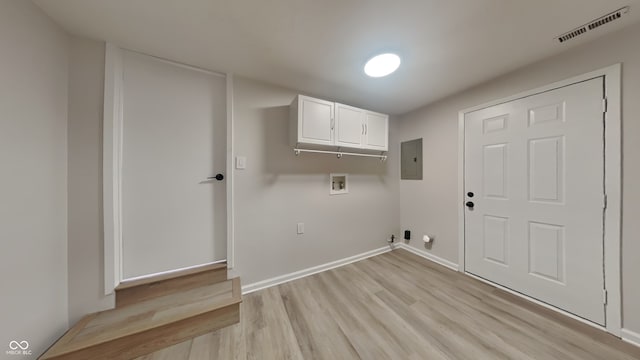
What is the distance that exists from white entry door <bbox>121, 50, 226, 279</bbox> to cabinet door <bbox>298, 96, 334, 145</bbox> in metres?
0.80

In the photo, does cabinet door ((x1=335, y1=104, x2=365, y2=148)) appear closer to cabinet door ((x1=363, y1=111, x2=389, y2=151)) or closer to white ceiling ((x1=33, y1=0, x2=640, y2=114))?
cabinet door ((x1=363, y1=111, x2=389, y2=151))

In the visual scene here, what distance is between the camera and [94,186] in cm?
143

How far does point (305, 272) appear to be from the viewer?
7.41ft

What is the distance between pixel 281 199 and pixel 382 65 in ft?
5.48

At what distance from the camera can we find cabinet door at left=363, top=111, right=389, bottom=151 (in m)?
2.38

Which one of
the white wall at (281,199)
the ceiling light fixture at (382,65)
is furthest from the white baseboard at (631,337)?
the ceiling light fixture at (382,65)

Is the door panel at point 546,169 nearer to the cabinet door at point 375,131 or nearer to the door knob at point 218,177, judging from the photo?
the cabinet door at point 375,131

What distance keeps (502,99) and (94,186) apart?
147 inches

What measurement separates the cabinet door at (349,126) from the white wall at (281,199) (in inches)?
13.4

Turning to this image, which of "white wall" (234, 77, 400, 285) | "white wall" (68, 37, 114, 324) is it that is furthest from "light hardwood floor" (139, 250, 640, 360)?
"white wall" (68, 37, 114, 324)

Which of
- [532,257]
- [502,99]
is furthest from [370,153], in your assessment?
[532,257]

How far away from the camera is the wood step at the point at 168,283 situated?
152cm
